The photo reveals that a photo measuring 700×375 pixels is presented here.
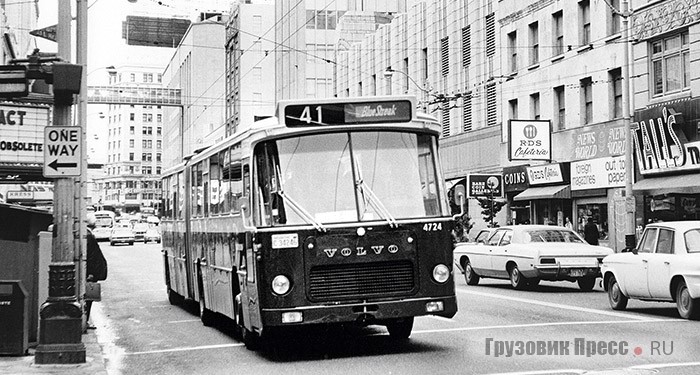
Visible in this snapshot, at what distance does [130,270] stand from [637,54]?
63.1ft

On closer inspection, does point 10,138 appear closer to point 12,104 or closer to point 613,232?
point 12,104

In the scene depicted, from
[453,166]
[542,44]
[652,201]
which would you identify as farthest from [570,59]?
[453,166]

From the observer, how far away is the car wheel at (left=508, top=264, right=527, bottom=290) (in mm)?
22328

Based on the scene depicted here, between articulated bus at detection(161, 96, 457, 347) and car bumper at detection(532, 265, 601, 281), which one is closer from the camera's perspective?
articulated bus at detection(161, 96, 457, 347)

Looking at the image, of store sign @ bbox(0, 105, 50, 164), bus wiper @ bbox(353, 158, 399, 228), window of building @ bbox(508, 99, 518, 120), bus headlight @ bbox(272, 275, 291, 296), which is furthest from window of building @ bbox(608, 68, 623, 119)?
bus headlight @ bbox(272, 275, 291, 296)

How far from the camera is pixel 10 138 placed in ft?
71.1

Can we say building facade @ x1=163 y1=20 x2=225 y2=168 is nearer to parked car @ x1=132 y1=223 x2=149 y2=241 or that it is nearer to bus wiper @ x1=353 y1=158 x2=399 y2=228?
parked car @ x1=132 y1=223 x2=149 y2=241

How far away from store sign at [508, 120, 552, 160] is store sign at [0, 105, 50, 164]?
2104 centimetres

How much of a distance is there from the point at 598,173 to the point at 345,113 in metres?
25.5

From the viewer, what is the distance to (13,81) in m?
11.5

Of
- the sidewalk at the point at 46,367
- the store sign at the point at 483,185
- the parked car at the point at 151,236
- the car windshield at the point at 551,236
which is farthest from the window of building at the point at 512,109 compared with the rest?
the parked car at the point at 151,236

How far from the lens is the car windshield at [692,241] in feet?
50.0

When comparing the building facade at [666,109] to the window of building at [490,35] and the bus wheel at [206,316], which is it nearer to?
the window of building at [490,35]

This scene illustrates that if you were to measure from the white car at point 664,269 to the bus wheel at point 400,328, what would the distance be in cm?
467
